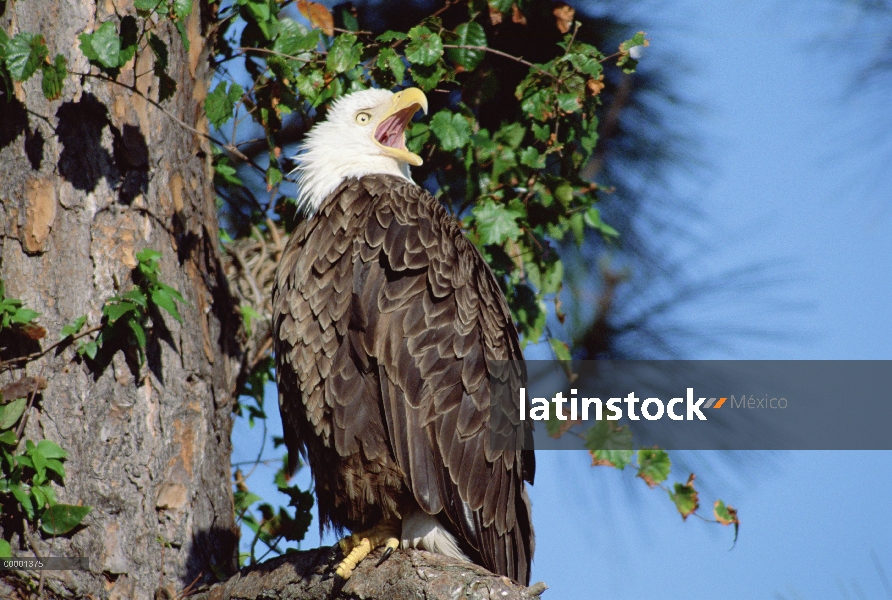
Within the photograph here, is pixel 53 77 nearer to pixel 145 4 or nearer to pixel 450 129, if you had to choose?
pixel 145 4

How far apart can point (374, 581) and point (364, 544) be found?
170mm

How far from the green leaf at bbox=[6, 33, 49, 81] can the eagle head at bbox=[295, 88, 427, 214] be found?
1.13m

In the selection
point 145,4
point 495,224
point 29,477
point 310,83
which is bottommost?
point 29,477

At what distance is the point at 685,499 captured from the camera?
3.26m

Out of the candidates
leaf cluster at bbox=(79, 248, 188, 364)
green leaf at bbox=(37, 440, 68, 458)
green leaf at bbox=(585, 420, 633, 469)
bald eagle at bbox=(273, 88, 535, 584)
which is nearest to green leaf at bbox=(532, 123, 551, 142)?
→ bald eagle at bbox=(273, 88, 535, 584)

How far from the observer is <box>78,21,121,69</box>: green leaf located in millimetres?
2645

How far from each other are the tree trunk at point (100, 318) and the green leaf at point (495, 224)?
1065mm

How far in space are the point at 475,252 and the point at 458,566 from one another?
1.09m

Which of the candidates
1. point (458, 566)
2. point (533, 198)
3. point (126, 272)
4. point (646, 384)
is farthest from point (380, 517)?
point (646, 384)

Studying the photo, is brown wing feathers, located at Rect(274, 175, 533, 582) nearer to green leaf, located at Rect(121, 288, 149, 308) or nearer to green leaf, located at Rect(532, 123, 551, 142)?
green leaf, located at Rect(121, 288, 149, 308)

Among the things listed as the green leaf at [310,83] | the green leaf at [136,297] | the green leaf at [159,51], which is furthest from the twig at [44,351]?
the green leaf at [310,83]

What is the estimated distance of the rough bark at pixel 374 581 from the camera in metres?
2.22

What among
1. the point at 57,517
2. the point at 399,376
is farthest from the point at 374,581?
the point at 57,517

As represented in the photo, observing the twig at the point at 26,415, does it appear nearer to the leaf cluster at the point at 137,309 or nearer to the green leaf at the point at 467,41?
the leaf cluster at the point at 137,309
